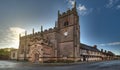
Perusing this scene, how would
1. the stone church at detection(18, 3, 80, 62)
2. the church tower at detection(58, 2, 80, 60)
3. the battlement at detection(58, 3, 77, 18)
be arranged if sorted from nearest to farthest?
1. the stone church at detection(18, 3, 80, 62)
2. the church tower at detection(58, 2, 80, 60)
3. the battlement at detection(58, 3, 77, 18)

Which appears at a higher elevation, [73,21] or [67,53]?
[73,21]

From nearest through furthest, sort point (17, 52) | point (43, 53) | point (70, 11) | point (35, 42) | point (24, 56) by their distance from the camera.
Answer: point (43, 53)
point (35, 42)
point (70, 11)
point (24, 56)
point (17, 52)

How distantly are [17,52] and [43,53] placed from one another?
2768 centimetres

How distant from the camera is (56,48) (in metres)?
41.0

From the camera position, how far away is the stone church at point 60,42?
124ft

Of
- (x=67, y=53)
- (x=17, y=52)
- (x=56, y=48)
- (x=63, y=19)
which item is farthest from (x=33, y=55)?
(x=17, y=52)

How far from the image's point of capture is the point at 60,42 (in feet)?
138

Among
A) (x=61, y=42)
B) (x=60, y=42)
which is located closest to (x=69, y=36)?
(x=61, y=42)

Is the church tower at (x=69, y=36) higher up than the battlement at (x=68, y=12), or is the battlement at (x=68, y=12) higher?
the battlement at (x=68, y=12)

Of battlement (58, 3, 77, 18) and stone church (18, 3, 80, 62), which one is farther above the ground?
battlement (58, 3, 77, 18)

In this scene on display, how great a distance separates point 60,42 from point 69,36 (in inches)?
160

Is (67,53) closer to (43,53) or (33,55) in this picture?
(43,53)

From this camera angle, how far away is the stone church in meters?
37.7

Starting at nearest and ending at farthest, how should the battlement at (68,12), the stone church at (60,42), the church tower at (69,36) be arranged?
the stone church at (60,42) → the church tower at (69,36) → the battlement at (68,12)
